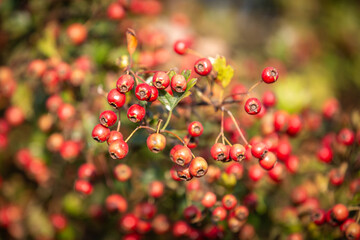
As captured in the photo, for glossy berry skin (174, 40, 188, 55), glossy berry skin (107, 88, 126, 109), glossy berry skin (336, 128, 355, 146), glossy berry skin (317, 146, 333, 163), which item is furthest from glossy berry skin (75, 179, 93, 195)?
glossy berry skin (336, 128, 355, 146)

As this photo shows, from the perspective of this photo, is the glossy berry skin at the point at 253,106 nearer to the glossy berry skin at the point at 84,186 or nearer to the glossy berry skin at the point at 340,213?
the glossy berry skin at the point at 340,213

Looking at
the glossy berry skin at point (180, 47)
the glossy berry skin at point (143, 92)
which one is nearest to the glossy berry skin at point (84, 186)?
the glossy berry skin at point (143, 92)

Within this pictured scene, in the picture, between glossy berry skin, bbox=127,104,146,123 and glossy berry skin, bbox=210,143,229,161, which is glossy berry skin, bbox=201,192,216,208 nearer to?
glossy berry skin, bbox=210,143,229,161

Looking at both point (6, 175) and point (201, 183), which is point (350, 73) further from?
point (6, 175)

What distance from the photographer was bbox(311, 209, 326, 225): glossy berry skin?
1800 millimetres

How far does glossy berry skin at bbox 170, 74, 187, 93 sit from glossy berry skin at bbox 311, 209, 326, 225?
111 centimetres

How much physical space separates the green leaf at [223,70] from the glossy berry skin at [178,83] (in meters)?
0.29

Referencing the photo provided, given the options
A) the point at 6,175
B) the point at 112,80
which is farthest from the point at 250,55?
the point at 6,175

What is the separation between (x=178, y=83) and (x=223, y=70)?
13.9 inches

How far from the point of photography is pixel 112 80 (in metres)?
2.16

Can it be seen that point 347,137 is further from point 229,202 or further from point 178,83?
point 178,83

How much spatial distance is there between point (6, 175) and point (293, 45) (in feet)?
11.3

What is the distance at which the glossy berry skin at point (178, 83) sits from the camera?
1.41 meters

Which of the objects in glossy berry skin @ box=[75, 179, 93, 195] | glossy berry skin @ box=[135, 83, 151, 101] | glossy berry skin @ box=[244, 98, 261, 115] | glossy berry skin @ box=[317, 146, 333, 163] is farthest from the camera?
glossy berry skin @ box=[317, 146, 333, 163]
